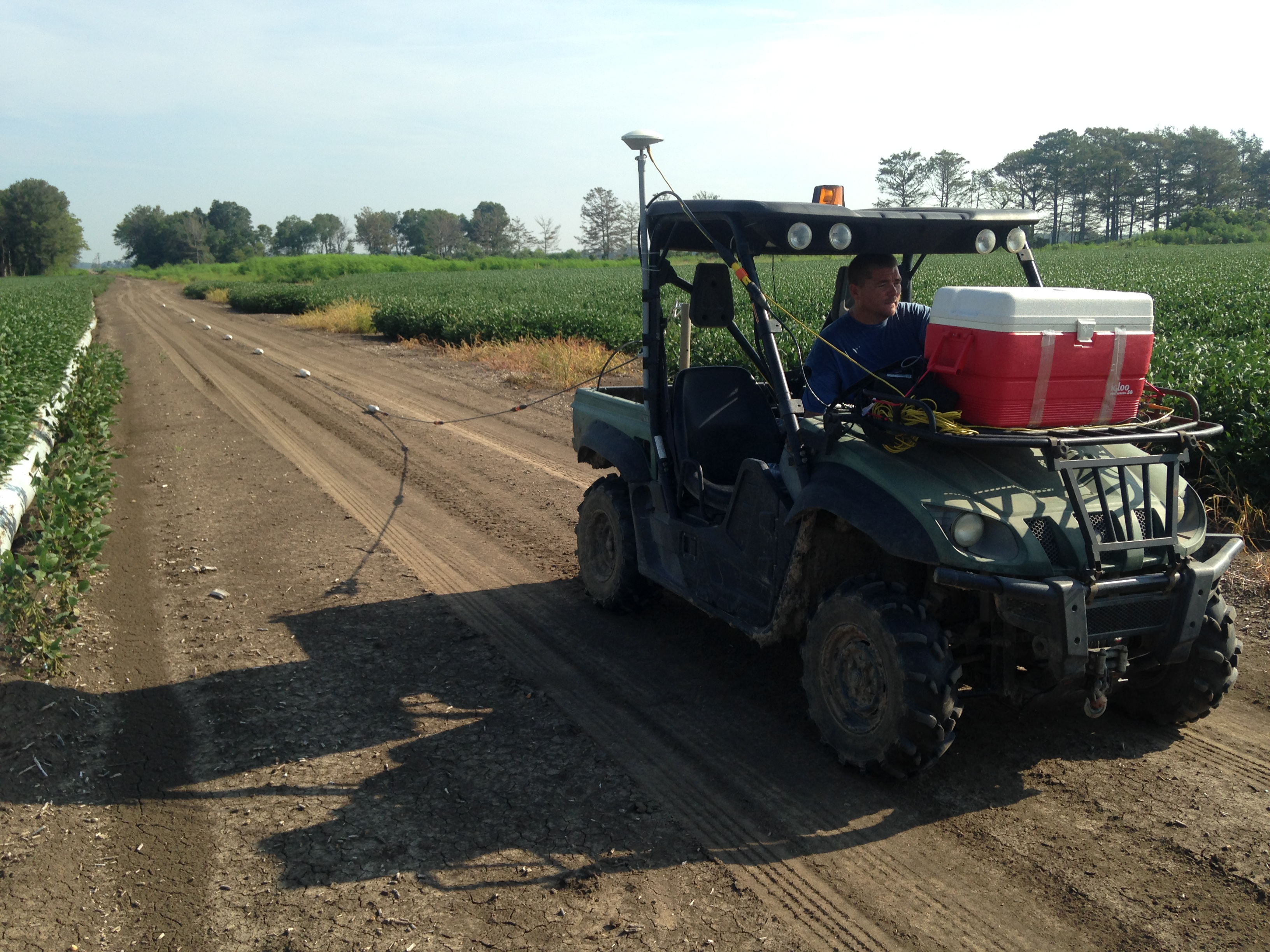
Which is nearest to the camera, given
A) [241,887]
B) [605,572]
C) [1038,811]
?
[241,887]

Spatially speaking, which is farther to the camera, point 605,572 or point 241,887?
point 605,572

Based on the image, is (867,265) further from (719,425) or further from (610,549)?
(610,549)

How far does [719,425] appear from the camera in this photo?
16.9ft

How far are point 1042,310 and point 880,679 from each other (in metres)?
1.47

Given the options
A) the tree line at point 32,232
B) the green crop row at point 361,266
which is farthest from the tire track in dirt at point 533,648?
the tree line at point 32,232

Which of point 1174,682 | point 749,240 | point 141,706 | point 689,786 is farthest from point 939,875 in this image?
point 141,706

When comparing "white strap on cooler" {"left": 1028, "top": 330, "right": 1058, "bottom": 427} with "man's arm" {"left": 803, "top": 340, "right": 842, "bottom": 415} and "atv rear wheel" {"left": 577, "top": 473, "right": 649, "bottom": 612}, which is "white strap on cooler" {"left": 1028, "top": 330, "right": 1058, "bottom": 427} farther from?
"atv rear wheel" {"left": 577, "top": 473, "right": 649, "bottom": 612}

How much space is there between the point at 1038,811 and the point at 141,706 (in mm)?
4061

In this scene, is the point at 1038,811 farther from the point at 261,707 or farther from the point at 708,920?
the point at 261,707

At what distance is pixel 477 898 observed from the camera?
315cm

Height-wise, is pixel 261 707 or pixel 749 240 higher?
pixel 749 240

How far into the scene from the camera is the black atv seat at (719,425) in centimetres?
512

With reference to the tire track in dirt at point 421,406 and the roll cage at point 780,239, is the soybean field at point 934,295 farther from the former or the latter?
the tire track in dirt at point 421,406

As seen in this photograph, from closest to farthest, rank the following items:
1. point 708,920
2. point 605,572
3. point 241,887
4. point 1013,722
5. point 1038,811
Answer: point 708,920 → point 241,887 → point 1038,811 → point 1013,722 → point 605,572
